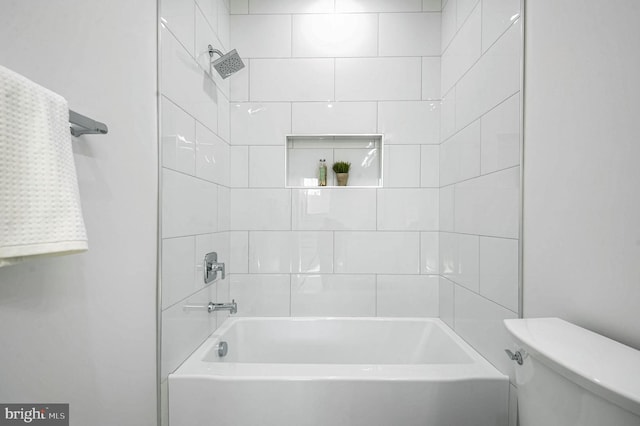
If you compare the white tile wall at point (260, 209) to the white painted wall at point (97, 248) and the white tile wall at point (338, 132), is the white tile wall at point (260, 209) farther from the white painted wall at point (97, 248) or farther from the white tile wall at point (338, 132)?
the white painted wall at point (97, 248)

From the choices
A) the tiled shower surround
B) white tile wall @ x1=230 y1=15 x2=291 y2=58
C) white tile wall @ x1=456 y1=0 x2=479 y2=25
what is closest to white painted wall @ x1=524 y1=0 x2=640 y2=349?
white tile wall @ x1=456 y1=0 x2=479 y2=25

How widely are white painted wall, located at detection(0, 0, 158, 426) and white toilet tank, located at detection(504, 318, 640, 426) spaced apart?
1196 millimetres

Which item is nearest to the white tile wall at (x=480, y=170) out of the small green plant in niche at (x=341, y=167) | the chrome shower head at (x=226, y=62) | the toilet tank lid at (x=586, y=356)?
the toilet tank lid at (x=586, y=356)

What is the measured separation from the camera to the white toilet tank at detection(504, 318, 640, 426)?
1.86 ft

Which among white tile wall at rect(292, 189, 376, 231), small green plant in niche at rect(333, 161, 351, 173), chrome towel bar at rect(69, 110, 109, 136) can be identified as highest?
small green plant in niche at rect(333, 161, 351, 173)

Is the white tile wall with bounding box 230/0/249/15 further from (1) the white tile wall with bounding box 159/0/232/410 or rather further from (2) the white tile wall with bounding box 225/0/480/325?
(1) the white tile wall with bounding box 159/0/232/410

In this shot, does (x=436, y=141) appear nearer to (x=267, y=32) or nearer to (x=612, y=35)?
(x=612, y=35)

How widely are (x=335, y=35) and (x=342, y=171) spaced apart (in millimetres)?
866

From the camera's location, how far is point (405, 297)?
1.94 metres

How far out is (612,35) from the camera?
78 centimetres

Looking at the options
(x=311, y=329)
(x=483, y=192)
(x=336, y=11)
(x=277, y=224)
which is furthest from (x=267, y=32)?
(x=311, y=329)

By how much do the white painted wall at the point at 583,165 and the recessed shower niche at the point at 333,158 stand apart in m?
0.99

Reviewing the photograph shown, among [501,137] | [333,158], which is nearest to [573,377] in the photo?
[501,137]

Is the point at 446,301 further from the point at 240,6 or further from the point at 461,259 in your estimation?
the point at 240,6
